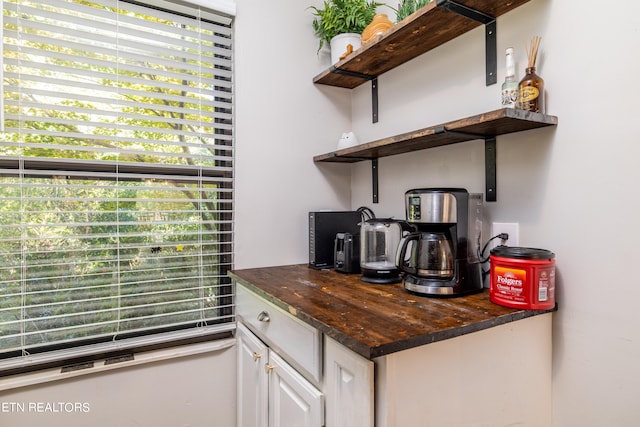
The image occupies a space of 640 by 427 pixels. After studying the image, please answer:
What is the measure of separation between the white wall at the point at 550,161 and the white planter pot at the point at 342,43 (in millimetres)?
222

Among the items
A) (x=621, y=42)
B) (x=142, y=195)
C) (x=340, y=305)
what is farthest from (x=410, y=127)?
(x=142, y=195)

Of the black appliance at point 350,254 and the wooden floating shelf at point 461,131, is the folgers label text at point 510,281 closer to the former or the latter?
the wooden floating shelf at point 461,131

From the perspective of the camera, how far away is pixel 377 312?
96 cm

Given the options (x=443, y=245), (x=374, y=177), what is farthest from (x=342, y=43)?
(x=443, y=245)

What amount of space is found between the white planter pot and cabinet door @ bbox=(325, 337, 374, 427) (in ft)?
4.54

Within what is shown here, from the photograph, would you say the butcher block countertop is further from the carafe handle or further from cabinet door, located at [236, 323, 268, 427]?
cabinet door, located at [236, 323, 268, 427]

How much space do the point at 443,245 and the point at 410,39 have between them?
33.5 inches

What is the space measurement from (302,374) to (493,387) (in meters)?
0.54

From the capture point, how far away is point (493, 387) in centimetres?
91

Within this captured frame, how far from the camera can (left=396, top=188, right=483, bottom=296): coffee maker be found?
1.10 m

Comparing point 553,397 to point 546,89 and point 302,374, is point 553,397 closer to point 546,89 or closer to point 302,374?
point 302,374

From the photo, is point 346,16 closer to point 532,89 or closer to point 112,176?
point 532,89

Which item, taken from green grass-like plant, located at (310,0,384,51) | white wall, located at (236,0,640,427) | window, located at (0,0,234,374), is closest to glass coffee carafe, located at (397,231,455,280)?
white wall, located at (236,0,640,427)

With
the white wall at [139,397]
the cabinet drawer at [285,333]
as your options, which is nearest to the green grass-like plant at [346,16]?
the cabinet drawer at [285,333]
